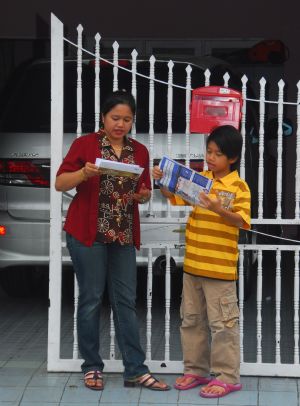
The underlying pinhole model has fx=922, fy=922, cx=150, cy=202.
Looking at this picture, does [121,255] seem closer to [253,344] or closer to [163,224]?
[163,224]

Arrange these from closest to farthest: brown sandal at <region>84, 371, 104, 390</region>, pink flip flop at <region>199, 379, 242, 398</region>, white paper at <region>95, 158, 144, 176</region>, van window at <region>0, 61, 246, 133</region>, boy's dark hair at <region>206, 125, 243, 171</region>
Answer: white paper at <region>95, 158, 144, 176</region>
boy's dark hair at <region>206, 125, 243, 171</region>
pink flip flop at <region>199, 379, 242, 398</region>
brown sandal at <region>84, 371, 104, 390</region>
van window at <region>0, 61, 246, 133</region>

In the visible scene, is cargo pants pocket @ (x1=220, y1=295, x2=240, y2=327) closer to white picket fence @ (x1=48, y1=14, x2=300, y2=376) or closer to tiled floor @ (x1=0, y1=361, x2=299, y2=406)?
white picket fence @ (x1=48, y1=14, x2=300, y2=376)

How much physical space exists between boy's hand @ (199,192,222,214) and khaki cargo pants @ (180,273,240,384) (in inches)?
18.7

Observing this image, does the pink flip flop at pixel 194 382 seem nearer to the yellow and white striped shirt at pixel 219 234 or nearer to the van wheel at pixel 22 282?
the yellow and white striped shirt at pixel 219 234

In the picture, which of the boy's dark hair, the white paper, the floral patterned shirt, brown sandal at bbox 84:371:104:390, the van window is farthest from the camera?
the van window

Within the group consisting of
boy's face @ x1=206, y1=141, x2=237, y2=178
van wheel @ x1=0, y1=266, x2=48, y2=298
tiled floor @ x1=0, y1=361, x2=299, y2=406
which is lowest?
tiled floor @ x1=0, y1=361, x2=299, y2=406

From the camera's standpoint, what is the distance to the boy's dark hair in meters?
5.03

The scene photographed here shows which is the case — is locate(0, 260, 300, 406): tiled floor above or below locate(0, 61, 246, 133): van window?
below

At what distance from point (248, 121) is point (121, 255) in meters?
2.11

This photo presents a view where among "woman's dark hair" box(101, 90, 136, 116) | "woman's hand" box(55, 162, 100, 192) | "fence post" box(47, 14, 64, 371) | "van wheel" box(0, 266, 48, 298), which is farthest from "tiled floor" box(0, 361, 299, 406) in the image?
"van wheel" box(0, 266, 48, 298)

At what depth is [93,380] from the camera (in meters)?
5.38

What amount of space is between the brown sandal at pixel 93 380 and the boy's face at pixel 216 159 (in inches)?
54.8

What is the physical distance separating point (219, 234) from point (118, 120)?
843mm

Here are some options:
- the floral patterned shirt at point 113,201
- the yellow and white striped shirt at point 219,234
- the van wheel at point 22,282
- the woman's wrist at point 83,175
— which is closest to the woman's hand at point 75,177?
the woman's wrist at point 83,175
